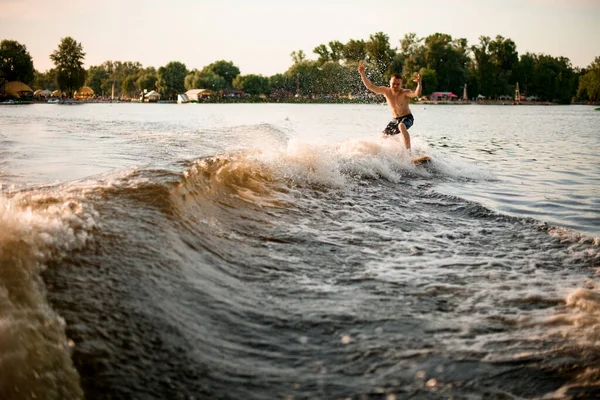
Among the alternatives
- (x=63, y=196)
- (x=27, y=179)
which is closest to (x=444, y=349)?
(x=63, y=196)

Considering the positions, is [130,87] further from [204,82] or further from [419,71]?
[419,71]

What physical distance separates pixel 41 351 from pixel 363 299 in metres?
2.18

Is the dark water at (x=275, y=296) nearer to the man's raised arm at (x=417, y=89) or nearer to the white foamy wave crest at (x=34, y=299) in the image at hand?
the white foamy wave crest at (x=34, y=299)

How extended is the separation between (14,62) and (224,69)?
246 feet

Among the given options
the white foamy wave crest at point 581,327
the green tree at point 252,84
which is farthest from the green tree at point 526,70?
the white foamy wave crest at point 581,327

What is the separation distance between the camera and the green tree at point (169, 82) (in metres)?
141

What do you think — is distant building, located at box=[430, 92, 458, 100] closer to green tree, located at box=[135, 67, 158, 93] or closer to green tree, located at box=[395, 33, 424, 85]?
green tree, located at box=[395, 33, 424, 85]

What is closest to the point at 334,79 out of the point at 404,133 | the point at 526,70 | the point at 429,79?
the point at 429,79

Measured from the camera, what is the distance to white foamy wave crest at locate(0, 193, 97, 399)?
94.9 inches

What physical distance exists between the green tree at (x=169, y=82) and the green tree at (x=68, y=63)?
39.8 meters

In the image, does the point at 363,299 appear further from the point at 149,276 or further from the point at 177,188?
the point at 177,188

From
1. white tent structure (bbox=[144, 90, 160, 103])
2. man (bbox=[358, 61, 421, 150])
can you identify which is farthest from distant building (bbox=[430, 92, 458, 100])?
man (bbox=[358, 61, 421, 150])

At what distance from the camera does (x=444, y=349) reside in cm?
302

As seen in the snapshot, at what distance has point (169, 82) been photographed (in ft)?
467
